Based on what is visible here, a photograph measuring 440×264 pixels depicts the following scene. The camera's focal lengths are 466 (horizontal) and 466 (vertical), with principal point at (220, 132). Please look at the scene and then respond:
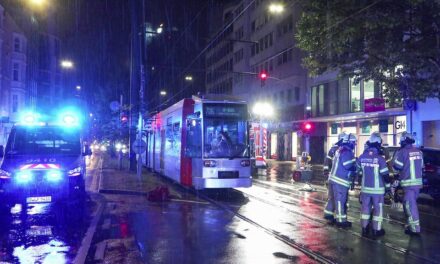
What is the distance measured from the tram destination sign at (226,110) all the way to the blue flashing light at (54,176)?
204 inches

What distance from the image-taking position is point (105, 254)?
7.45 meters

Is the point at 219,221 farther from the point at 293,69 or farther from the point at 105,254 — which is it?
the point at 293,69

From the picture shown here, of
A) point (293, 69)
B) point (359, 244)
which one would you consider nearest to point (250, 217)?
point (359, 244)

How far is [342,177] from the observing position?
31.7 feet

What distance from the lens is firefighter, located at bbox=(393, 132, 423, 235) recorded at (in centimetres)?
915

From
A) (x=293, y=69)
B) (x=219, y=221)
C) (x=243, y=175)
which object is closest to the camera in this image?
(x=219, y=221)

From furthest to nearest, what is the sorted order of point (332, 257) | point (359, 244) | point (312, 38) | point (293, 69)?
1. point (293, 69)
2. point (312, 38)
3. point (359, 244)
4. point (332, 257)

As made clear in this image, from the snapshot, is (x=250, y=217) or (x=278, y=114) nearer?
(x=250, y=217)

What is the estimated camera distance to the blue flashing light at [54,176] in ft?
39.2

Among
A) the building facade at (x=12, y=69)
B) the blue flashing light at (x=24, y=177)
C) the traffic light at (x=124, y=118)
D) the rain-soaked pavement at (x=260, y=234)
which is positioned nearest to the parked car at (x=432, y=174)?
the rain-soaked pavement at (x=260, y=234)

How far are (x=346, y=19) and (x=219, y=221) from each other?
8.61 m

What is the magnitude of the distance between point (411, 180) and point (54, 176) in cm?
851

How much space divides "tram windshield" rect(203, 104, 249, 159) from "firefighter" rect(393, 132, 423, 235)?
6.59 metres

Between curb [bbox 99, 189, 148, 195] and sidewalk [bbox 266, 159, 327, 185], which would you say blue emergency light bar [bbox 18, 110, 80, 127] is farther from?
sidewalk [bbox 266, 159, 327, 185]
